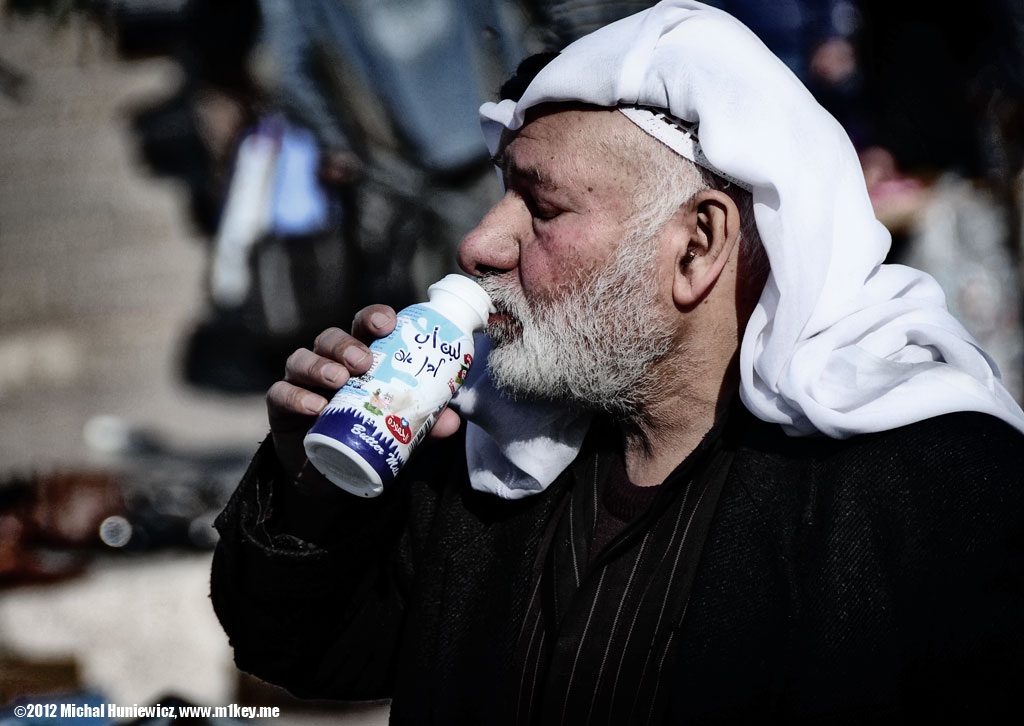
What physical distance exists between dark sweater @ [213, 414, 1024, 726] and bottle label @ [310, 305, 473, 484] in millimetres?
453

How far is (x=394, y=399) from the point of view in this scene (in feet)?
5.05

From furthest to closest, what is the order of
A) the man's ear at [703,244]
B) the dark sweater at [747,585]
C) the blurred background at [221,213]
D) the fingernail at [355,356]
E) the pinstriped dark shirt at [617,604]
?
the blurred background at [221,213] → the man's ear at [703,244] → the pinstriped dark shirt at [617,604] → the fingernail at [355,356] → the dark sweater at [747,585]

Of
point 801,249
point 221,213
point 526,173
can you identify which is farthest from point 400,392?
point 221,213

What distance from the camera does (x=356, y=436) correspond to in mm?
1502

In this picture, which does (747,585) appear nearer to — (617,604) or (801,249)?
(617,604)

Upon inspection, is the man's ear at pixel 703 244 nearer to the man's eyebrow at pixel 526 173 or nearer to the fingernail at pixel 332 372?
the man's eyebrow at pixel 526 173

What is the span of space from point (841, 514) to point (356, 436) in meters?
0.82

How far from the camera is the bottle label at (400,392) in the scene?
1509mm

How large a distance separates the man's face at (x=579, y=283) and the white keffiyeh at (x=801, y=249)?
0.15m

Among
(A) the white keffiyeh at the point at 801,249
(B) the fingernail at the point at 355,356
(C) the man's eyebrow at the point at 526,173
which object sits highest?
(A) the white keffiyeh at the point at 801,249

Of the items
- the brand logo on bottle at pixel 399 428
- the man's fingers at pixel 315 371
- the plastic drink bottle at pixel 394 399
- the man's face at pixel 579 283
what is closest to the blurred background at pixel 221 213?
the man's face at pixel 579 283

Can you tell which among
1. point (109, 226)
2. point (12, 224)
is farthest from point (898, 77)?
point (12, 224)

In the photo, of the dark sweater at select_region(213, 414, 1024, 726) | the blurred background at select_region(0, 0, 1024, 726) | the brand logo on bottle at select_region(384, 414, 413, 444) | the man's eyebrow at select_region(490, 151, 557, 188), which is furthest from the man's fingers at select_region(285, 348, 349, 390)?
the blurred background at select_region(0, 0, 1024, 726)

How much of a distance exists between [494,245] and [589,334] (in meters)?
0.27
